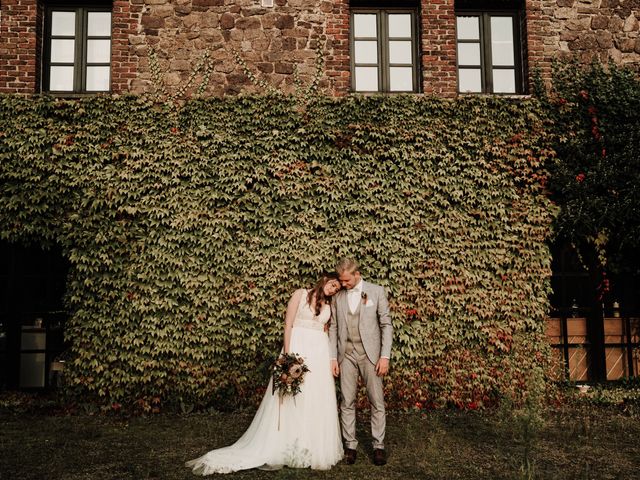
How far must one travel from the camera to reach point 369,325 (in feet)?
16.4

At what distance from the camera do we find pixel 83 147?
23.1 feet

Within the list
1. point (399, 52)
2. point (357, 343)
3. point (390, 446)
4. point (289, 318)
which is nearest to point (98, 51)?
point (399, 52)

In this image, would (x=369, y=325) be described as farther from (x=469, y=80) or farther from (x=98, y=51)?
(x=98, y=51)

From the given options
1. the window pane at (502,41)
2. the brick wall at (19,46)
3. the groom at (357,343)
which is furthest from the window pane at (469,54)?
the brick wall at (19,46)

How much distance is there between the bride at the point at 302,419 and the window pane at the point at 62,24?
6024mm

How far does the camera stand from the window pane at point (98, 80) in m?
7.73

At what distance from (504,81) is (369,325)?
17.4 ft

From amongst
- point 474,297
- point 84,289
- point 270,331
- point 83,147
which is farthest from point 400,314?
point 83,147

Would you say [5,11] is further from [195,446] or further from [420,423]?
[420,423]

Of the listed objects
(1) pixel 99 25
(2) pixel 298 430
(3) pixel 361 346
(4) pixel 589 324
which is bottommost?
(2) pixel 298 430

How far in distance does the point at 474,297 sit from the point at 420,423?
196cm

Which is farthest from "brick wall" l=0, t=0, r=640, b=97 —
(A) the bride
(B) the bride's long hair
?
(A) the bride

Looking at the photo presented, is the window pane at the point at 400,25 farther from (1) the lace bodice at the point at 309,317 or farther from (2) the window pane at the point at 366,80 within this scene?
(1) the lace bodice at the point at 309,317

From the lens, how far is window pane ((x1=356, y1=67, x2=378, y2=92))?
313 inches
